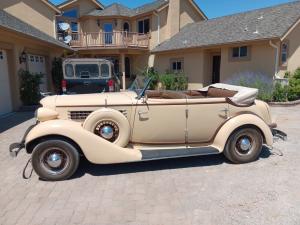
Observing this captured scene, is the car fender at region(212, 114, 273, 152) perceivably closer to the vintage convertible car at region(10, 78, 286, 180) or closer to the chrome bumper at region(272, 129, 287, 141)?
the vintage convertible car at region(10, 78, 286, 180)

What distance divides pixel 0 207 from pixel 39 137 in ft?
3.69

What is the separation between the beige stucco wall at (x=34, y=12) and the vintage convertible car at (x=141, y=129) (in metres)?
14.1

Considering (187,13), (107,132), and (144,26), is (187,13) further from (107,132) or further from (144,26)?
(107,132)

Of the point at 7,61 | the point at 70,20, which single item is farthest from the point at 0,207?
the point at 70,20

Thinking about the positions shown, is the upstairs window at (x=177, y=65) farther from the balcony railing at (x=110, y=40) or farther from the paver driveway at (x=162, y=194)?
the paver driveway at (x=162, y=194)

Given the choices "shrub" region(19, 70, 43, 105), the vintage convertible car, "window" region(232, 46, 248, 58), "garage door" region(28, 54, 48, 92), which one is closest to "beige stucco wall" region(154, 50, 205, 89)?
"window" region(232, 46, 248, 58)

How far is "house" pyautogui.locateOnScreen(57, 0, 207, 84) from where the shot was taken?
863 inches

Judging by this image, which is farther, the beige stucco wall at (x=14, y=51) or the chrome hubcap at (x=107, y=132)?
the beige stucco wall at (x=14, y=51)

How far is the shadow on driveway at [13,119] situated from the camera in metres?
8.73

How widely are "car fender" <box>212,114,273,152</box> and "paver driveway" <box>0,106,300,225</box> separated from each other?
1.53ft

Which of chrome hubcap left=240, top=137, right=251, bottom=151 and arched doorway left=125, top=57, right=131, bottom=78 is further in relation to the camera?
arched doorway left=125, top=57, right=131, bottom=78

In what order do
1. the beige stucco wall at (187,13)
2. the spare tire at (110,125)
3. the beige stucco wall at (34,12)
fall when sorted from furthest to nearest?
the beige stucco wall at (187,13)
the beige stucco wall at (34,12)
the spare tire at (110,125)

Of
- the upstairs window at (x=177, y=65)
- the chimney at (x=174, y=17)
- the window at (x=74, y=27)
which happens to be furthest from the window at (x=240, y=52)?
the window at (x=74, y=27)

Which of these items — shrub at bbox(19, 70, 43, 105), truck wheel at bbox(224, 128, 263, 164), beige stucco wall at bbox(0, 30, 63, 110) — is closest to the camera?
truck wheel at bbox(224, 128, 263, 164)
